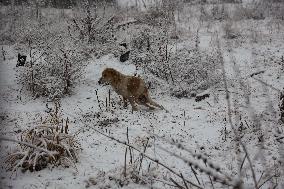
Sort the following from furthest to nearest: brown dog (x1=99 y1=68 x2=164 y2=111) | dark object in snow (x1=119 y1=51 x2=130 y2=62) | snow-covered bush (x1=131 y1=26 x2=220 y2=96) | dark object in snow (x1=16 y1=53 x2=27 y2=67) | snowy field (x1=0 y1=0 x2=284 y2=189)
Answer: dark object in snow (x1=119 y1=51 x2=130 y2=62) → dark object in snow (x1=16 y1=53 x2=27 y2=67) → snow-covered bush (x1=131 y1=26 x2=220 y2=96) → brown dog (x1=99 y1=68 x2=164 y2=111) → snowy field (x1=0 y1=0 x2=284 y2=189)

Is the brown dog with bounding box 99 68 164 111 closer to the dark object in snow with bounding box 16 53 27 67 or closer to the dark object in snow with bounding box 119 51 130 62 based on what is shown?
the dark object in snow with bounding box 119 51 130 62

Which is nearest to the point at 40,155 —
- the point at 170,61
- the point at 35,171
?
the point at 35,171

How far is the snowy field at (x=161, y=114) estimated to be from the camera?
12.2 ft

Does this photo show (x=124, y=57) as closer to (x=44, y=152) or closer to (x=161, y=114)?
(x=161, y=114)

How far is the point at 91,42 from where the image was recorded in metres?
8.39

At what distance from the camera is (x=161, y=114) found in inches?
222

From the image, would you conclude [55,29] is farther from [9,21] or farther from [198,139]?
[198,139]

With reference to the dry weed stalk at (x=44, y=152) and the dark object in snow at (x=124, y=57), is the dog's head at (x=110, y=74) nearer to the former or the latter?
the dry weed stalk at (x=44, y=152)

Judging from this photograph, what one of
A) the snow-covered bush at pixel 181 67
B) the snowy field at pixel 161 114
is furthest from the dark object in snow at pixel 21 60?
the snow-covered bush at pixel 181 67

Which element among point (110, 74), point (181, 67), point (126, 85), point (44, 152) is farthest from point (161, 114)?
point (44, 152)

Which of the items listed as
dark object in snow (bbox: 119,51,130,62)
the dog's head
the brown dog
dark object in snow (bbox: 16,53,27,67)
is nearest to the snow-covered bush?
dark object in snow (bbox: 119,51,130,62)

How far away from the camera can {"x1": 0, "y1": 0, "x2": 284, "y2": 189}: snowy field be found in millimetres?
3721

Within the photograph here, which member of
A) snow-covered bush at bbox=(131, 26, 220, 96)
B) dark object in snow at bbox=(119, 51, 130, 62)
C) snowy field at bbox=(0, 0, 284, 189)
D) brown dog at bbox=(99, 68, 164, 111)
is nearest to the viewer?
snowy field at bbox=(0, 0, 284, 189)

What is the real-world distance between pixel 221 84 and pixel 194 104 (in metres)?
0.91
